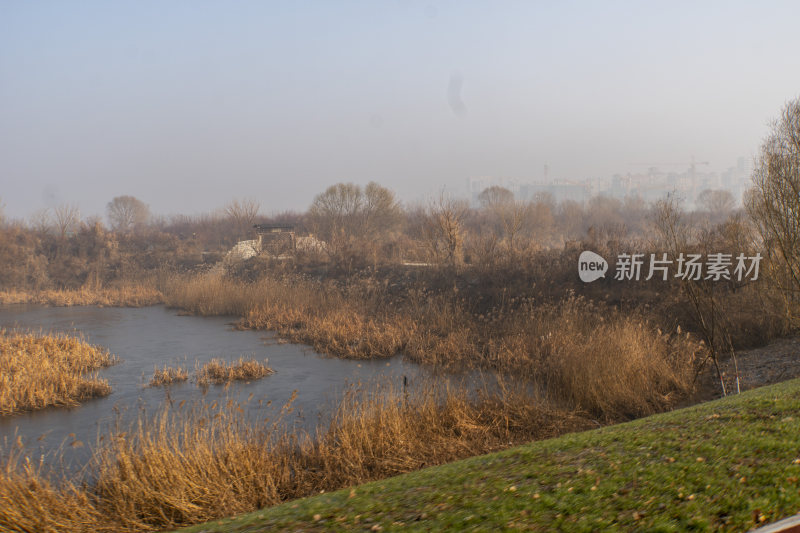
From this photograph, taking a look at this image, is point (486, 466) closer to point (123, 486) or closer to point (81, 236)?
point (123, 486)

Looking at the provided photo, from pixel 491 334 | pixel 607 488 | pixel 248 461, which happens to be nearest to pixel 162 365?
pixel 491 334

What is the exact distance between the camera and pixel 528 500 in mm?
4039

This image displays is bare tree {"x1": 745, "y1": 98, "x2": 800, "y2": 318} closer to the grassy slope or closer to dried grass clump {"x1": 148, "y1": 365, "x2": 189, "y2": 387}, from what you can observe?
the grassy slope

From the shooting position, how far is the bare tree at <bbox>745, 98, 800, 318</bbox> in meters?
11.4

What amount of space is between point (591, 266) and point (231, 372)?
1194 centimetres

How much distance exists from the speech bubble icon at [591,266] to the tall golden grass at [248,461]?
395 inches

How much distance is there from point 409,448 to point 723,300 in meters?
11.2

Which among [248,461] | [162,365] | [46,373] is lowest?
[162,365]

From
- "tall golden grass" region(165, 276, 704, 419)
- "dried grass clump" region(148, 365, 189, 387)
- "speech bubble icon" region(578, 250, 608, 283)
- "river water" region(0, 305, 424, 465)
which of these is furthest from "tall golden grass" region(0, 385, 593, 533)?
"speech bubble icon" region(578, 250, 608, 283)

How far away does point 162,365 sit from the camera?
14.0 metres

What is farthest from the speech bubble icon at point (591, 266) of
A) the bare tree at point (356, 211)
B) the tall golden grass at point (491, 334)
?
the bare tree at point (356, 211)

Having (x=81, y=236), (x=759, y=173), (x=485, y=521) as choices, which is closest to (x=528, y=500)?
(x=485, y=521)

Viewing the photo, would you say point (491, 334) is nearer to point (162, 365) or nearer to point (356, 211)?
point (162, 365)

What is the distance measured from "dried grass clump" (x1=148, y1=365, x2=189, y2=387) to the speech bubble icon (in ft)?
40.2
